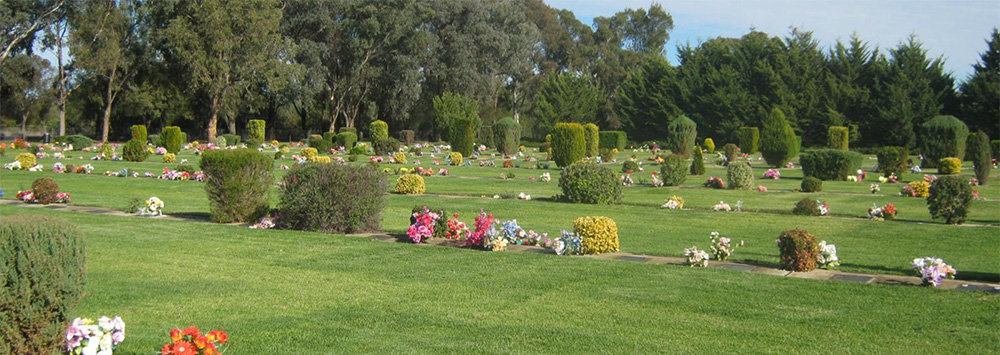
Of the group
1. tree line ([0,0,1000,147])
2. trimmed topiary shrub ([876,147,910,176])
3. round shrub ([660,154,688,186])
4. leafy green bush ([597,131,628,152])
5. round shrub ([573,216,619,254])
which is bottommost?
round shrub ([573,216,619,254])

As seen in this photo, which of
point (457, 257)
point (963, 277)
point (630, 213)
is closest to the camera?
point (963, 277)

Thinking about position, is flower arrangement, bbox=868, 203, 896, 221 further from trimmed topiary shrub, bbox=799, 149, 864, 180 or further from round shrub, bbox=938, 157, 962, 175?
round shrub, bbox=938, 157, 962, 175

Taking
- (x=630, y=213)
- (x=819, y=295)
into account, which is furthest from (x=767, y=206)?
(x=819, y=295)

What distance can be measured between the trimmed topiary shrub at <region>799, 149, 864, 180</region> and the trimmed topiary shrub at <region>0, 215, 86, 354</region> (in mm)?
A: 24121

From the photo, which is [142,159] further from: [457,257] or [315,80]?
[315,80]

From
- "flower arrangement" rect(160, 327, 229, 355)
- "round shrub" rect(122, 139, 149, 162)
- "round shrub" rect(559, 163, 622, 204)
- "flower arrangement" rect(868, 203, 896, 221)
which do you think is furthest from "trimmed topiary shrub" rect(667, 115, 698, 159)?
"flower arrangement" rect(160, 327, 229, 355)

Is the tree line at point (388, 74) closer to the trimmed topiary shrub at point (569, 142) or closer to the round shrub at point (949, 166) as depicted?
the round shrub at point (949, 166)

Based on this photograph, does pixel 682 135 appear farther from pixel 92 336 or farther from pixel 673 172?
pixel 92 336

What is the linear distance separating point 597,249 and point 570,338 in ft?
12.7

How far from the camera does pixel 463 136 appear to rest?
3881cm

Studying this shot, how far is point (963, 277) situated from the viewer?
829 cm

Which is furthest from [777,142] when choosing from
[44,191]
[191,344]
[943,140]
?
[191,344]

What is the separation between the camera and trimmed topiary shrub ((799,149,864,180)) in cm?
2534

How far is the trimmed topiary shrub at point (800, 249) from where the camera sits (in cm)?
837
